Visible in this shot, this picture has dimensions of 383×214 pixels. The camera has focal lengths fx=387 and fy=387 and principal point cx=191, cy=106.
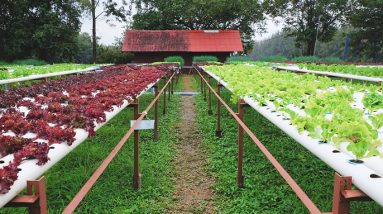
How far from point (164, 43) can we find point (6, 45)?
13.5 metres

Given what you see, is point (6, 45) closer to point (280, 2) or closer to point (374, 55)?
point (280, 2)

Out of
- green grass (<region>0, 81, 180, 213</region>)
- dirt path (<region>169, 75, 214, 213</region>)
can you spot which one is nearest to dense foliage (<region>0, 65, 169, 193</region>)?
green grass (<region>0, 81, 180, 213</region>)

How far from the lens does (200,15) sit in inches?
1609

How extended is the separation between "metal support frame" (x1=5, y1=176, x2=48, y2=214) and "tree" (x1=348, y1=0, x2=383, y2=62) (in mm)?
43760

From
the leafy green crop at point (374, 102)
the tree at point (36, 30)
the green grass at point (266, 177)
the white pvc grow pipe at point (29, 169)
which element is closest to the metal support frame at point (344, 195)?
the white pvc grow pipe at point (29, 169)

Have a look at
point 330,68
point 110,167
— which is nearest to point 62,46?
point 330,68

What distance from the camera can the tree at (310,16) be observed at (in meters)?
41.9

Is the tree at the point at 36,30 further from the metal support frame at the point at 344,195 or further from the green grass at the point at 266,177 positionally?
the metal support frame at the point at 344,195

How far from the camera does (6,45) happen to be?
32844mm

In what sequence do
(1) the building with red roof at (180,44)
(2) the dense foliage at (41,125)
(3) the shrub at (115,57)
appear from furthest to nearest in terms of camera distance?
(3) the shrub at (115,57)
(1) the building with red roof at (180,44)
(2) the dense foliage at (41,125)

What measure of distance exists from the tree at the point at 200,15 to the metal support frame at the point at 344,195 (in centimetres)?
3776

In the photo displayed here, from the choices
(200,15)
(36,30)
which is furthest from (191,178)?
(200,15)

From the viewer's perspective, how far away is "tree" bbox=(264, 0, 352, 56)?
41938 millimetres

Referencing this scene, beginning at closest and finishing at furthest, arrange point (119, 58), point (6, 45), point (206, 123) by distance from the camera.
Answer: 1. point (206, 123)
2. point (6, 45)
3. point (119, 58)
